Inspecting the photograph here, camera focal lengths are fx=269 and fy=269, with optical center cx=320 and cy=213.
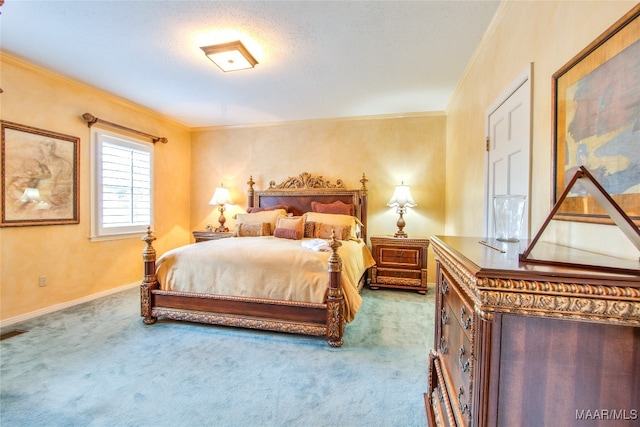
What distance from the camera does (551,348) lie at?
0.65 metres

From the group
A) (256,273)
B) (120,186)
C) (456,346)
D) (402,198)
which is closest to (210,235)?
(120,186)

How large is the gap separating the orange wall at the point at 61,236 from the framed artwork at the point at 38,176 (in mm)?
91

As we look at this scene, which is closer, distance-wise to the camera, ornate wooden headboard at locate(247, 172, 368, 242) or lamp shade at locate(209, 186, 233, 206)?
ornate wooden headboard at locate(247, 172, 368, 242)

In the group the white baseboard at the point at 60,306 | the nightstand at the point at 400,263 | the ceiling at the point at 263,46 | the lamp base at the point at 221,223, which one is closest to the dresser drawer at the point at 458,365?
the ceiling at the point at 263,46

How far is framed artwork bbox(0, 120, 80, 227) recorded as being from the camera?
269cm

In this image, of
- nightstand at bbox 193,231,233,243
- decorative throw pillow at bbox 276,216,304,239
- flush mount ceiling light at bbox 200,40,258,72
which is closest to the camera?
flush mount ceiling light at bbox 200,40,258,72

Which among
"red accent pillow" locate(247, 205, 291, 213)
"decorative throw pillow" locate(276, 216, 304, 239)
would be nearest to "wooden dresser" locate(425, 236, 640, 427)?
"decorative throw pillow" locate(276, 216, 304, 239)

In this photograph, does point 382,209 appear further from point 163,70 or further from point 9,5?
point 9,5

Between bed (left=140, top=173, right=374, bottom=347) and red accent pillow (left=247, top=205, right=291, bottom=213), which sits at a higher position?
red accent pillow (left=247, top=205, right=291, bottom=213)

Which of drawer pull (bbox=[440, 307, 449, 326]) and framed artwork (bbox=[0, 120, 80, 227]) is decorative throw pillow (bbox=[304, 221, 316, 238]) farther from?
framed artwork (bbox=[0, 120, 80, 227])

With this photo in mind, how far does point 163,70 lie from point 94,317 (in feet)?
9.10

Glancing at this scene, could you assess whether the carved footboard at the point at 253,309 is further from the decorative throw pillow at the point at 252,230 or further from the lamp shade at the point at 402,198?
the lamp shade at the point at 402,198

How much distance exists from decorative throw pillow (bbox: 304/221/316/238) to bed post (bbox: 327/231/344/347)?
1519mm

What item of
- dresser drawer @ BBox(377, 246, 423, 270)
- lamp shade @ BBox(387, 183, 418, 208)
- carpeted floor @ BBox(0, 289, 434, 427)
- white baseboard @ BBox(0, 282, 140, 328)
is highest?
lamp shade @ BBox(387, 183, 418, 208)
